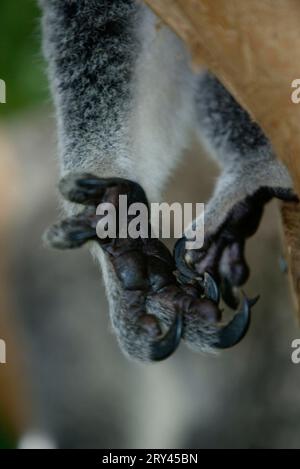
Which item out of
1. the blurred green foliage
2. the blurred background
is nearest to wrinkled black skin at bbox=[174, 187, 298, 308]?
the blurred background

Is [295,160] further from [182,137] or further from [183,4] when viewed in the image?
[182,137]

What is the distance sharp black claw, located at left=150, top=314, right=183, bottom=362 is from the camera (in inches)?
47.3

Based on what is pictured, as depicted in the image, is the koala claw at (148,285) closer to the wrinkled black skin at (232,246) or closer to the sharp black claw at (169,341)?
the sharp black claw at (169,341)

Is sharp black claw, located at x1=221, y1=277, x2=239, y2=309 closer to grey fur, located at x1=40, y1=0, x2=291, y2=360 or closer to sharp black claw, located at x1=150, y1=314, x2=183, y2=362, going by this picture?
grey fur, located at x1=40, y1=0, x2=291, y2=360

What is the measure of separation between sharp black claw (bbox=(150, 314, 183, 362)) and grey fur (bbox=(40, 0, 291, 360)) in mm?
161

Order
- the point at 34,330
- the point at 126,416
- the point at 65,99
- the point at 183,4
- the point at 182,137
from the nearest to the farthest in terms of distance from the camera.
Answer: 1. the point at 183,4
2. the point at 65,99
3. the point at 182,137
4. the point at 126,416
5. the point at 34,330

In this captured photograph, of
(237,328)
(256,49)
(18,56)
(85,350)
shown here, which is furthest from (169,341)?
(18,56)

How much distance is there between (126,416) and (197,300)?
1.63 meters

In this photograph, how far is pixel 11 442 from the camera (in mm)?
3039

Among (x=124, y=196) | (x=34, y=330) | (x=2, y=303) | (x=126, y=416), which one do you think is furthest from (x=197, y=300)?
(x=2, y=303)

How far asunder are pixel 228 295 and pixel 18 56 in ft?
5.43

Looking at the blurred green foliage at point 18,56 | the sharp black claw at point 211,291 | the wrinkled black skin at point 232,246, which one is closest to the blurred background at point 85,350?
the blurred green foliage at point 18,56

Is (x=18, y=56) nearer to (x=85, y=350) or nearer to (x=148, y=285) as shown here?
(x=85, y=350)

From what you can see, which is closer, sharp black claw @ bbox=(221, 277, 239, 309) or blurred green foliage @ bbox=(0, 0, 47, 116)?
sharp black claw @ bbox=(221, 277, 239, 309)
